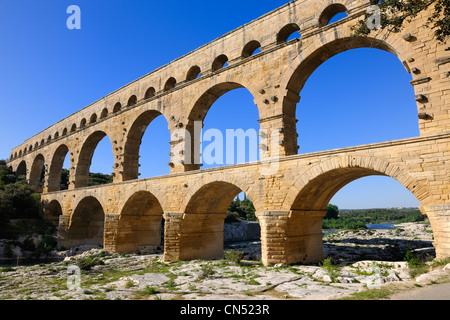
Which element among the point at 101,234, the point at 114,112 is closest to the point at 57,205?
the point at 101,234

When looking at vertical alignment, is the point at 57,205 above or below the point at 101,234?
above

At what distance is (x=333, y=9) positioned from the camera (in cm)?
1138

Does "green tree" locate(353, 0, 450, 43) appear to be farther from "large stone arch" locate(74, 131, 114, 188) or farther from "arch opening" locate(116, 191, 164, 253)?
"large stone arch" locate(74, 131, 114, 188)

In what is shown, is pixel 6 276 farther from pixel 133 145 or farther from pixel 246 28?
pixel 246 28

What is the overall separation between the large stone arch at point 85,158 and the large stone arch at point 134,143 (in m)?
4.65

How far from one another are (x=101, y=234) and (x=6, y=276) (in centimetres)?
1115

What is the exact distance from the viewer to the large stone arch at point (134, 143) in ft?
60.8

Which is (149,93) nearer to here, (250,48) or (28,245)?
(250,48)

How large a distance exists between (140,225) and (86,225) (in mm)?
6673

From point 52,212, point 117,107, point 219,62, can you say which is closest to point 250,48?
point 219,62

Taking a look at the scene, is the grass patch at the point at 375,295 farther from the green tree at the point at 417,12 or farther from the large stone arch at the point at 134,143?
the large stone arch at the point at 134,143

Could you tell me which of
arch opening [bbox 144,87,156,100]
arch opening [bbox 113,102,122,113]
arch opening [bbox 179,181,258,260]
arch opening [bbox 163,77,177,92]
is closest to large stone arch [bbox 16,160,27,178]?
arch opening [bbox 113,102,122,113]

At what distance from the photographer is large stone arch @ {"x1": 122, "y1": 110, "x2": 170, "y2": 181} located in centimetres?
1854
